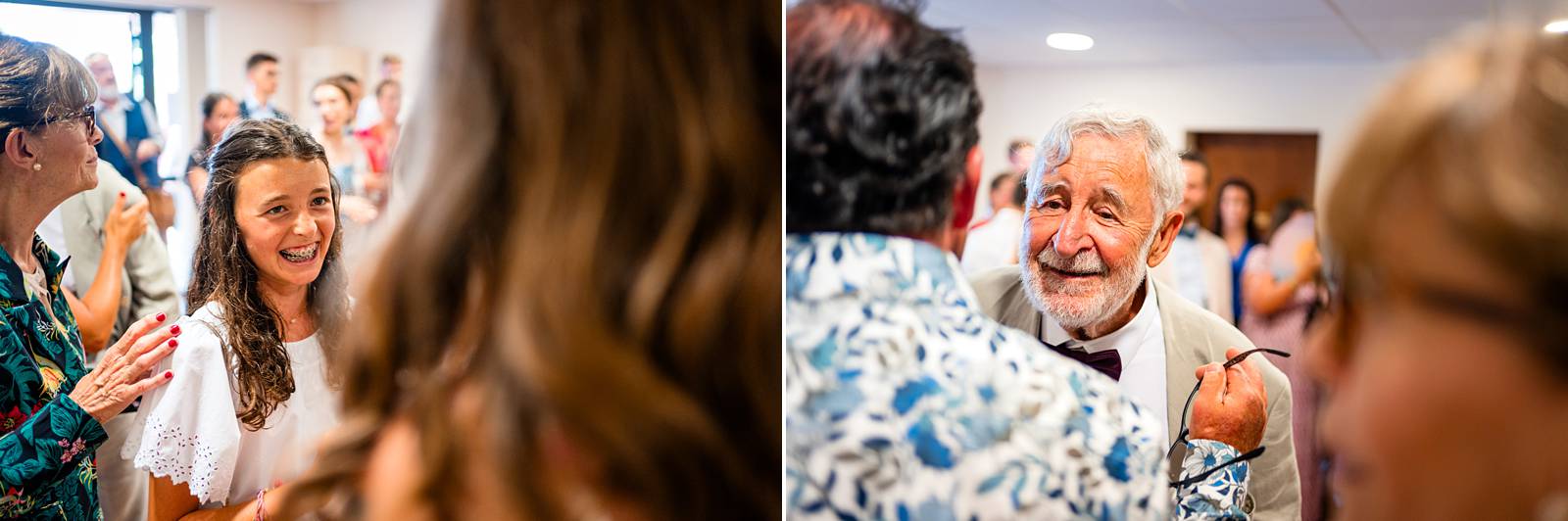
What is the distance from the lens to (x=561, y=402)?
1.15 metres

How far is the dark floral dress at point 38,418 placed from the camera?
1.61 m

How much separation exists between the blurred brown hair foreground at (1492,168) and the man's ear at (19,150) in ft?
5.95

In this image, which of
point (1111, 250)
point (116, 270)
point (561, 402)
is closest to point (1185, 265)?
point (1111, 250)

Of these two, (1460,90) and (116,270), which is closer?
(1460,90)

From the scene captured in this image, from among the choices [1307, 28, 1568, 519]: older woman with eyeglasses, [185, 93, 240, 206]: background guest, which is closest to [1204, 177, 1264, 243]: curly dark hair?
[1307, 28, 1568, 519]: older woman with eyeglasses

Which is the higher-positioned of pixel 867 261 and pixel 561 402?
pixel 867 261

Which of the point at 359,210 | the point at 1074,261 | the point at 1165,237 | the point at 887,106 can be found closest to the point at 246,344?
the point at 359,210

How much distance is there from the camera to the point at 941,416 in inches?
51.8

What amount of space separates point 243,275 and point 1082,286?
128cm

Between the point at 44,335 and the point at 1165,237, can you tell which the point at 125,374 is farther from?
the point at 1165,237

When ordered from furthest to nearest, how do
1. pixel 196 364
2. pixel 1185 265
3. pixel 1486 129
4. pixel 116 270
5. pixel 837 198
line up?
pixel 116 270, pixel 196 364, pixel 837 198, pixel 1185 265, pixel 1486 129

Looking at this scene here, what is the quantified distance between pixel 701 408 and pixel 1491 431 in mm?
796

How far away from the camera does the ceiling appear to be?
3.39 ft

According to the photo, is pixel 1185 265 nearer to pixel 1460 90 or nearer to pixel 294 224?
pixel 1460 90
